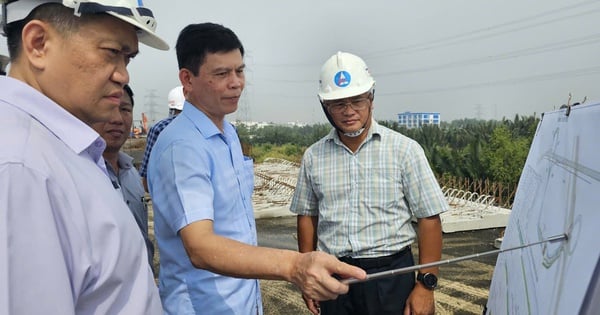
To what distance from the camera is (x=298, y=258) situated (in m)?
1.39

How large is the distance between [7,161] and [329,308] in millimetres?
2046

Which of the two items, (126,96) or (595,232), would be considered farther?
(126,96)

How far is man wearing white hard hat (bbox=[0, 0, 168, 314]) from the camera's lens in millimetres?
806

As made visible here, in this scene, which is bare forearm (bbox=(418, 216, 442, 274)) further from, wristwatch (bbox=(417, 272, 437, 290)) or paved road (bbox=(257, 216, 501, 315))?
paved road (bbox=(257, 216, 501, 315))

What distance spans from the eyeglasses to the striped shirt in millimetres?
141

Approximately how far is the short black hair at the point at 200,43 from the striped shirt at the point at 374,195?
910 millimetres

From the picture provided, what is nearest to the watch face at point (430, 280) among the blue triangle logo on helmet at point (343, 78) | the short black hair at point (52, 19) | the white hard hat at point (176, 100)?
the blue triangle logo on helmet at point (343, 78)

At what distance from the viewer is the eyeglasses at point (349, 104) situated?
2495mm

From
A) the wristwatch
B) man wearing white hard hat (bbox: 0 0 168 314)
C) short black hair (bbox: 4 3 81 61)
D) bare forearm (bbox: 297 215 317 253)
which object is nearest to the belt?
the wristwatch

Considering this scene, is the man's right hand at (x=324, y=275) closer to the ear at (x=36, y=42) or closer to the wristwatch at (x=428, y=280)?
the ear at (x=36, y=42)

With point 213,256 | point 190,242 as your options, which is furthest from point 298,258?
point 190,242

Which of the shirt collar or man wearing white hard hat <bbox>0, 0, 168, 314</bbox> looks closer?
man wearing white hard hat <bbox>0, 0, 168, 314</bbox>

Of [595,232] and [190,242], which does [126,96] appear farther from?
[595,232]

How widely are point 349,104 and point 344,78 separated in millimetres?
146
